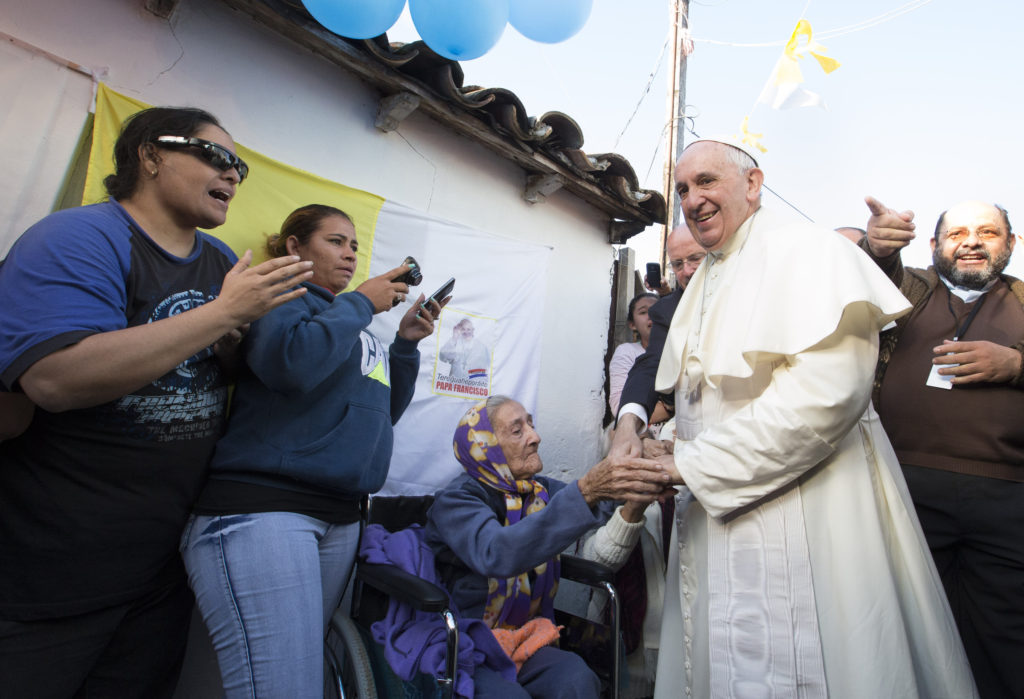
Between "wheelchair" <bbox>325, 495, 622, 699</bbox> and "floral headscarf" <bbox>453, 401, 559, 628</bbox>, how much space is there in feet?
0.53

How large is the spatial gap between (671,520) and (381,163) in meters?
2.72

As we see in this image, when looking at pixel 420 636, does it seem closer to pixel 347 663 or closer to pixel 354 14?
pixel 347 663

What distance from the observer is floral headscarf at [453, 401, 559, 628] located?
7.64 feet

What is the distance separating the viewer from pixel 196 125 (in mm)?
1797

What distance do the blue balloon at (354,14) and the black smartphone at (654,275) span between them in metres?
3.55

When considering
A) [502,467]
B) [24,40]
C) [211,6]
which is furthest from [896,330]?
[24,40]

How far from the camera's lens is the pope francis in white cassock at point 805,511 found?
1475 millimetres

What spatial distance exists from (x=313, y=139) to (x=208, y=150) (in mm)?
1448

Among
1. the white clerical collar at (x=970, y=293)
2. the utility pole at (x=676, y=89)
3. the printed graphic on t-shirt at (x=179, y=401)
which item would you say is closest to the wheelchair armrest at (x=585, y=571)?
the printed graphic on t-shirt at (x=179, y=401)

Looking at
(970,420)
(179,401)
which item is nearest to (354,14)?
(179,401)

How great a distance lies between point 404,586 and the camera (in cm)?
194

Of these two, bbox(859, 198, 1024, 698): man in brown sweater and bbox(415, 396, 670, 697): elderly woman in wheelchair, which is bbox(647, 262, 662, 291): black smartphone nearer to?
bbox(859, 198, 1024, 698): man in brown sweater

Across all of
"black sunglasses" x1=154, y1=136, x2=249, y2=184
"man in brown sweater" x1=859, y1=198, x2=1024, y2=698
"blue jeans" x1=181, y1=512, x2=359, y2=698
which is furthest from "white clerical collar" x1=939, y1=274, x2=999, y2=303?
"black sunglasses" x1=154, y1=136, x2=249, y2=184

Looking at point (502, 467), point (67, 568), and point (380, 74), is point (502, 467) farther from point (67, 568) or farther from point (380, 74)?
point (380, 74)
